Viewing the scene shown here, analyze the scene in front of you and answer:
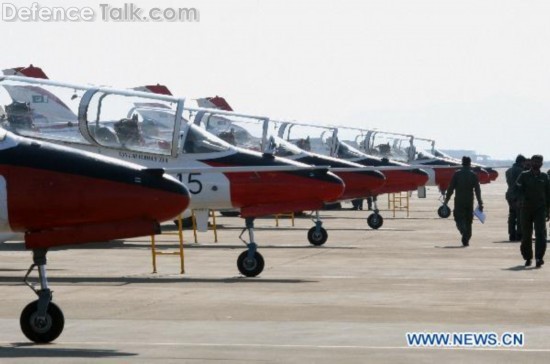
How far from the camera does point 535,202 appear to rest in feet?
74.7

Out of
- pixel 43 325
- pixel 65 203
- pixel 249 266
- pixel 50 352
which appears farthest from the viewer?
pixel 249 266

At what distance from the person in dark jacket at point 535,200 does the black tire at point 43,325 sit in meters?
11.5

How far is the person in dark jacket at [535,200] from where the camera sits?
893 inches

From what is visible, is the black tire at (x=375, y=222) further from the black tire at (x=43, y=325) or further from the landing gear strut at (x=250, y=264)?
the black tire at (x=43, y=325)

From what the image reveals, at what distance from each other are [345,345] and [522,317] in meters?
3.03

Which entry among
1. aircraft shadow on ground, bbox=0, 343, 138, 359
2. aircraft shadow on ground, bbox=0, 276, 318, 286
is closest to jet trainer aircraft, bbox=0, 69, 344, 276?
aircraft shadow on ground, bbox=0, 276, 318, 286

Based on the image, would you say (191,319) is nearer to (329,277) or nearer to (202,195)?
(329,277)

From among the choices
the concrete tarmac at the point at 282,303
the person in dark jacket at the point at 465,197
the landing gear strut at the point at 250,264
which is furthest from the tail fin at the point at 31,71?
the landing gear strut at the point at 250,264

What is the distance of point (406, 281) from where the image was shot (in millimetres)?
20094

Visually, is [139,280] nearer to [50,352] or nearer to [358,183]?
[50,352]

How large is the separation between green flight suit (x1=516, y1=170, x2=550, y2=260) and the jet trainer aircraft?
9.59 ft

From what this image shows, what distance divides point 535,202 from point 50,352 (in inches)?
472

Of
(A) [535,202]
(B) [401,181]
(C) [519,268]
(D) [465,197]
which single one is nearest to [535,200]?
(A) [535,202]

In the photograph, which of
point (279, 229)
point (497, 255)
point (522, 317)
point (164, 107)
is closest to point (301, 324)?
point (522, 317)
